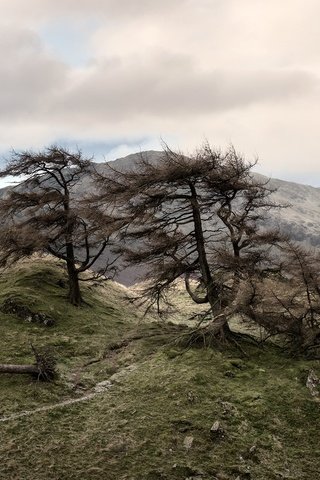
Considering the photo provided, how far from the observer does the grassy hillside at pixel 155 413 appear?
12539 millimetres

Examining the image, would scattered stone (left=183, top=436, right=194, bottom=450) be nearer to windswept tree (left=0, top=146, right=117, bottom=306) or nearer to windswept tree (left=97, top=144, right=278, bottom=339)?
windswept tree (left=97, top=144, right=278, bottom=339)

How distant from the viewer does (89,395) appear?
1705 cm

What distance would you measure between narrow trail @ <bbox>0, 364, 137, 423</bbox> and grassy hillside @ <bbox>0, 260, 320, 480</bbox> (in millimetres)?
77

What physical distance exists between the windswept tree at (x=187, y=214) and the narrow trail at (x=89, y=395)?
4574 millimetres

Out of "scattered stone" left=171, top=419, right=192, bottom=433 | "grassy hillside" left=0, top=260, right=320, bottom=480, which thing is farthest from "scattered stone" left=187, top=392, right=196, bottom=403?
"scattered stone" left=171, top=419, right=192, bottom=433

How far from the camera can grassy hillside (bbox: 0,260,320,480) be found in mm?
12539

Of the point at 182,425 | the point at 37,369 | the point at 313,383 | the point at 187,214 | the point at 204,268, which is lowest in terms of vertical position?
the point at 182,425

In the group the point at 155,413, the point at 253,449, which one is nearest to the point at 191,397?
the point at 155,413

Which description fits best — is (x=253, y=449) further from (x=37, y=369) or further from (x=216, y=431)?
(x=37, y=369)

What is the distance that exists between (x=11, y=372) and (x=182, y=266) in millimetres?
10254

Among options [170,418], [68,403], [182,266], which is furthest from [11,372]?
[182,266]

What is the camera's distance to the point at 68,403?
16188 millimetres

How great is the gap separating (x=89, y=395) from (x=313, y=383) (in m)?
8.98

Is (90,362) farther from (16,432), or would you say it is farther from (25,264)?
(25,264)
